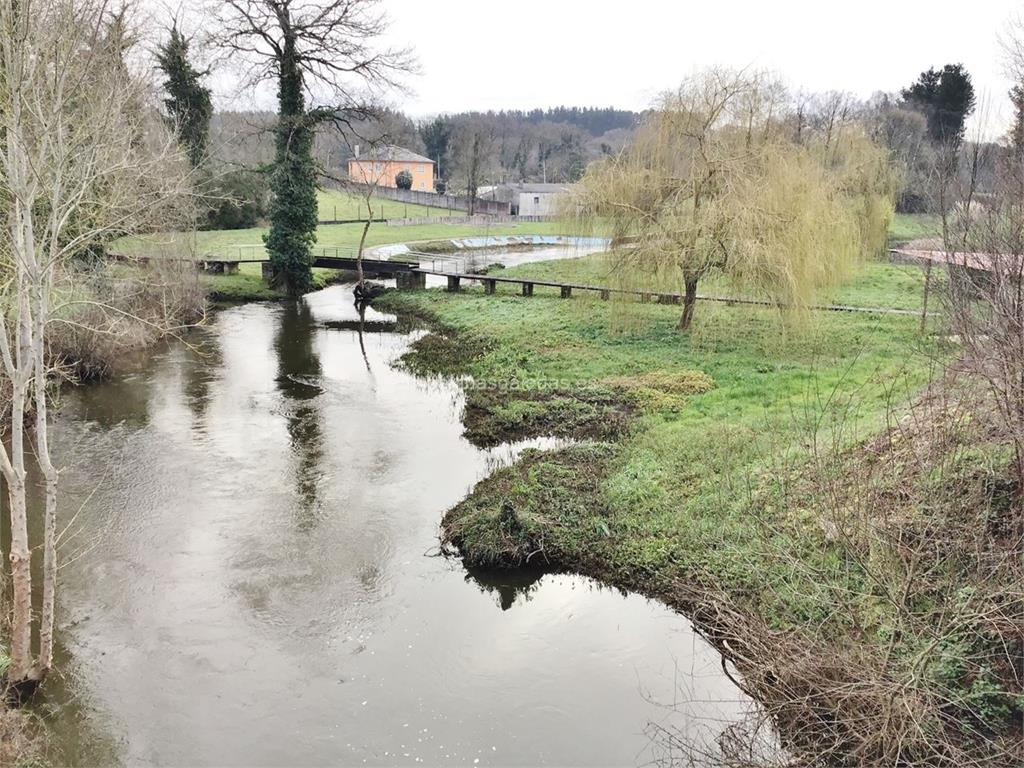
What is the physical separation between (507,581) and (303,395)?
8761mm

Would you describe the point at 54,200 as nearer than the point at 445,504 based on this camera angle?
Yes

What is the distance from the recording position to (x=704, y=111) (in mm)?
16250

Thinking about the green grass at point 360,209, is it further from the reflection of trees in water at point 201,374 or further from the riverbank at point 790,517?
the riverbank at point 790,517

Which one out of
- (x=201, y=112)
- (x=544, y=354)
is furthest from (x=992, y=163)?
(x=201, y=112)

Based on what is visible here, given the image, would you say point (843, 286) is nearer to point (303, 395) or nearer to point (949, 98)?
point (303, 395)

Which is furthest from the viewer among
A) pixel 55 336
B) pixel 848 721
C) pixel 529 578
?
pixel 55 336

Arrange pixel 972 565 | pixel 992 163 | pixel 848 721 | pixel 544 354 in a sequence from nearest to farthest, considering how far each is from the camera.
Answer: pixel 848 721 → pixel 972 565 → pixel 992 163 → pixel 544 354

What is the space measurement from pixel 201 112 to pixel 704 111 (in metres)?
24.4

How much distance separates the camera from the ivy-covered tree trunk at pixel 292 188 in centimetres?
2628

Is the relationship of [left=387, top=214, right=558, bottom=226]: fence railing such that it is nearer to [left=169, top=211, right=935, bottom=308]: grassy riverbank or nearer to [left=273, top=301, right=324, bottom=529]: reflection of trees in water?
[left=169, top=211, right=935, bottom=308]: grassy riverbank

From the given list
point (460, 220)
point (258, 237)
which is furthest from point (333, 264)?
point (460, 220)

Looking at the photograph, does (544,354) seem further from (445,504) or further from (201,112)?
(201,112)

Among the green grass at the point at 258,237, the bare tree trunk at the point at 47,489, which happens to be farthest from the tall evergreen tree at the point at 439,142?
the bare tree trunk at the point at 47,489

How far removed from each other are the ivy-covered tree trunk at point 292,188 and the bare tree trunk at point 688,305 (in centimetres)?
1549
